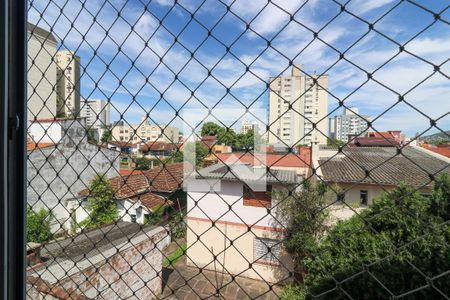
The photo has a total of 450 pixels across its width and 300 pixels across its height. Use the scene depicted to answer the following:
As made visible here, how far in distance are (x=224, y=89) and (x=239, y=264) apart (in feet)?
19.0

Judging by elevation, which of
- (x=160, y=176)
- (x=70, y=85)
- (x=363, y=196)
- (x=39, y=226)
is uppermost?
(x=70, y=85)

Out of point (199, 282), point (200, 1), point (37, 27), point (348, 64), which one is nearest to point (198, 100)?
point (200, 1)

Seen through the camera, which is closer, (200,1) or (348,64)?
(348,64)

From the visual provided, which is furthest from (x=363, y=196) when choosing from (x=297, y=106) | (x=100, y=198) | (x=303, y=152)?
(x=297, y=106)

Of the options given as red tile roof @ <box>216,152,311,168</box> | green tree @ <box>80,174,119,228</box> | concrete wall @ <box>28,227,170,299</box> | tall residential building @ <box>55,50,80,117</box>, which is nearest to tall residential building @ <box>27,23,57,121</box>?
tall residential building @ <box>55,50,80,117</box>

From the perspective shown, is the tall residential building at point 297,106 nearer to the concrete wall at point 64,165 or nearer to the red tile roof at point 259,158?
the red tile roof at point 259,158

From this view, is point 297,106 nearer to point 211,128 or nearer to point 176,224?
point 211,128
